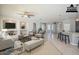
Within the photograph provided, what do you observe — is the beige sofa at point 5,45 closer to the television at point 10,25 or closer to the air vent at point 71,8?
the television at point 10,25

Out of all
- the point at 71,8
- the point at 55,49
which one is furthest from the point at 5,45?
the point at 71,8

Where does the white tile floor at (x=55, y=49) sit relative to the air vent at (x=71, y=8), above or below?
below

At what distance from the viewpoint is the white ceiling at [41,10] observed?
2.58 metres

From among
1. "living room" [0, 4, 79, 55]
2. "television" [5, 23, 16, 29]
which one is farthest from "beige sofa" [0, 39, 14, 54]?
"television" [5, 23, 16, 29]

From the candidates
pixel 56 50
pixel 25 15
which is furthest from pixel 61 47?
pixel 25 15

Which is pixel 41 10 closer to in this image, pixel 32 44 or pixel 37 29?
pixel 37 29

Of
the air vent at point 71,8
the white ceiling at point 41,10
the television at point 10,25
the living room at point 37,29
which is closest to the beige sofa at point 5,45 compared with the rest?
the living room at point 37,29

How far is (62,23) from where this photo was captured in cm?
270

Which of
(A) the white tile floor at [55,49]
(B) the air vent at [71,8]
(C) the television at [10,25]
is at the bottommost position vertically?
(A) the white tile floor at [55,49]

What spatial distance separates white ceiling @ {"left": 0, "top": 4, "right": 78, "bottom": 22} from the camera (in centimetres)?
258

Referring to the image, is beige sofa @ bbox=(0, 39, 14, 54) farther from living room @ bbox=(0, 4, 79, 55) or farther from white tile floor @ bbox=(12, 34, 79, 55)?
white tile floor @ bbox=(12, 34, 79, 55)

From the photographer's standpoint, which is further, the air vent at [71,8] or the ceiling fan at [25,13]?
the ceiling fan at [25,13]
